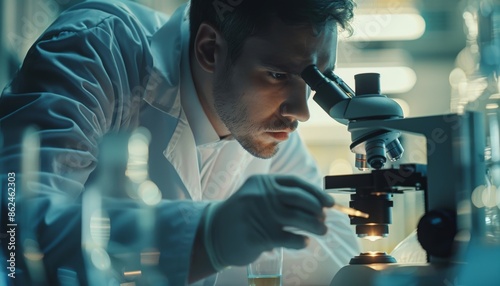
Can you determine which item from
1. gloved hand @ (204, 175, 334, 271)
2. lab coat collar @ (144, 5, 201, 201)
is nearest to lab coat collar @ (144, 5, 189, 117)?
lab coat collar @ (144, 5, 201, 201)

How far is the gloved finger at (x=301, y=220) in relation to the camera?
0.79 m

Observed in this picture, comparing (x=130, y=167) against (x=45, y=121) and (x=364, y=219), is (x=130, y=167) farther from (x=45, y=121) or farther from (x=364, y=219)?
(x=364, y=219)

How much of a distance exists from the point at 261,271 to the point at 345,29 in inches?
25.8

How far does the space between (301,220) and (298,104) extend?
490 millimetres

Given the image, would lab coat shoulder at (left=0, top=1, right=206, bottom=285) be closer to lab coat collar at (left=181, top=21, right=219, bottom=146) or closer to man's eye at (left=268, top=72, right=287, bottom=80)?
lab coat collar at (left=181, top=21, right=219, bottom=146)

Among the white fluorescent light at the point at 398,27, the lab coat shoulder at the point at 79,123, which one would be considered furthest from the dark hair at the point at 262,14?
the white fluorescent light at the point at 398,27

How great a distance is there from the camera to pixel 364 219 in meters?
0.97

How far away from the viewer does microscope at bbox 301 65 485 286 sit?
90 cm

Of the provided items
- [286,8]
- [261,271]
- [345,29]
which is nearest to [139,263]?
[261,271]

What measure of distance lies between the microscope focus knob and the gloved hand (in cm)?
20

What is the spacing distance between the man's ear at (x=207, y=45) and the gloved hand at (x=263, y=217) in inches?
27.2

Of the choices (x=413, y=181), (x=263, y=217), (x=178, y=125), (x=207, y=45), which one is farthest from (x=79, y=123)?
(x=413, y=181)

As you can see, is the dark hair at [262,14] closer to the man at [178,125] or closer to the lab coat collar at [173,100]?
the man at [178,125]

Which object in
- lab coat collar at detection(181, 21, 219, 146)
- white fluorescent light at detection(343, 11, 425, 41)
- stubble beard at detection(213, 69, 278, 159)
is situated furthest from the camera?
white fluorescent light at detection(343, 11, 425, 41)
